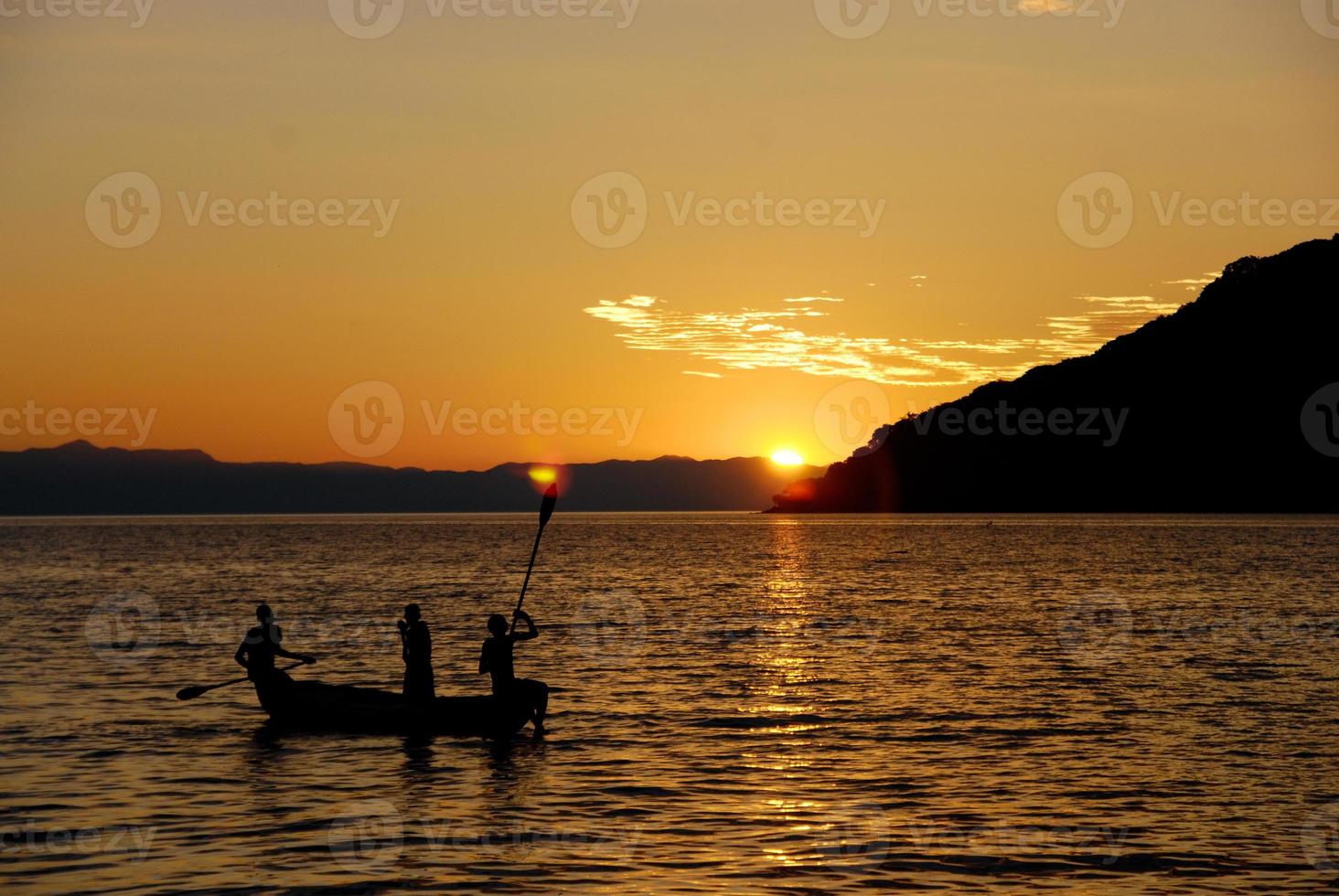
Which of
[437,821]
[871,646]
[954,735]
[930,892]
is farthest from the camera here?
[871,646]

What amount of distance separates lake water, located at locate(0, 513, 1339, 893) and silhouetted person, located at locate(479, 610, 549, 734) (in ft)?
2.51

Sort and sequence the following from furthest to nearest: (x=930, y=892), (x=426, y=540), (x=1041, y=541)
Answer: (x=426, y=540)
(x=1041, y=541)
(x=930, y=892)

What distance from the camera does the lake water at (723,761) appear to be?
1739 centimetres

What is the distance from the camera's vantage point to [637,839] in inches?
734

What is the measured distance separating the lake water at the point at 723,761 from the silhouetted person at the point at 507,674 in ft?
2.51

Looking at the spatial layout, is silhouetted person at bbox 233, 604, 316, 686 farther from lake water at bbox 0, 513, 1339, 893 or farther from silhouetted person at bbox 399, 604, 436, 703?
silhouetted person at bbox 399, 604, 436, 703

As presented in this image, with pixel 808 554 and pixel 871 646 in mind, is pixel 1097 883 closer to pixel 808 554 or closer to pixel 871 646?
pixel 871 646

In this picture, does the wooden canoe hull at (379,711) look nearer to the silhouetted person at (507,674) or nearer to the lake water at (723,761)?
the silhouetted person at (507,674)

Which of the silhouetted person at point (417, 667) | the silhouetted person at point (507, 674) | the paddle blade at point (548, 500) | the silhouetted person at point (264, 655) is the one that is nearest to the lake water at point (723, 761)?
the silhouetted person at point (507, 674)

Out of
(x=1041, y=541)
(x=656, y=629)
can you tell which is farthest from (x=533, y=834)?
(x=1041, y=541)

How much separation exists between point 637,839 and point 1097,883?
237 inches

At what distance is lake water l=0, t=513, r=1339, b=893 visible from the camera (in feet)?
57.1

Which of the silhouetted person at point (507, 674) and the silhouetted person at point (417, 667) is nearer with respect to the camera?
the silhouetted person at point (507, 674)

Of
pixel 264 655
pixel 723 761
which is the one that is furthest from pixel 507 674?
pixel 264 655
